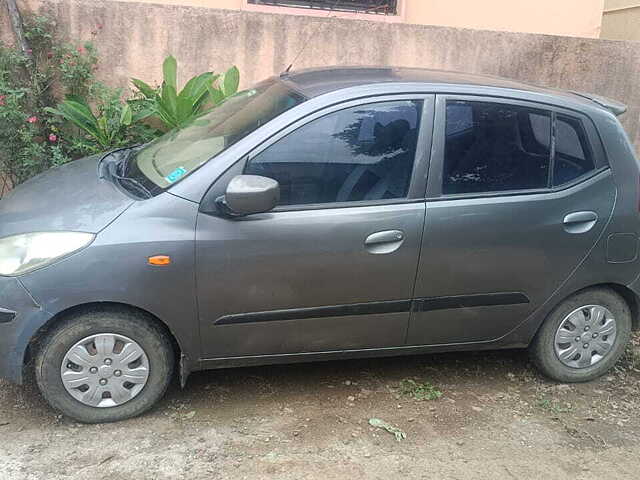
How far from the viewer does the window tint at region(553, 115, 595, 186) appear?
3.65m

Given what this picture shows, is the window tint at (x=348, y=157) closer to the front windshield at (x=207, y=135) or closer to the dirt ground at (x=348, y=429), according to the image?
the front windshield at (x=207, y=135)

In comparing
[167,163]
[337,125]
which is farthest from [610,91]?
[167,163]

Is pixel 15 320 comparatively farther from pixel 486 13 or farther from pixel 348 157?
pixel 486 13

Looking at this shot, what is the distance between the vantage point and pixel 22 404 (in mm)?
3475

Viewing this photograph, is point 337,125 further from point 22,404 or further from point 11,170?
point 11,170

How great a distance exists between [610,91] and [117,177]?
18.7 ft

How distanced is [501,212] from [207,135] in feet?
5.45

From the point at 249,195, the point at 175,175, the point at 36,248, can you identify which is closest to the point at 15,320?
the point at 36,248

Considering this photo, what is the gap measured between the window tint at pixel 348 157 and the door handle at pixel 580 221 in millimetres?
947

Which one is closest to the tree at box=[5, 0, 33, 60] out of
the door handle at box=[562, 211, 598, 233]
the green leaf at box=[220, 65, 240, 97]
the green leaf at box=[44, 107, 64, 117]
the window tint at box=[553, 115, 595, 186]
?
the green leaf at box=[44, 107, 64, 117]

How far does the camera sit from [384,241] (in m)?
3.34

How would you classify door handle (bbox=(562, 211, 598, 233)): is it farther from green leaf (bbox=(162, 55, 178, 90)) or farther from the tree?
the tree

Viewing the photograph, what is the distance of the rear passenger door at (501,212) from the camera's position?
3.45 meters

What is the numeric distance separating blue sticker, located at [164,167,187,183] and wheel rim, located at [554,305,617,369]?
91.6 inches
